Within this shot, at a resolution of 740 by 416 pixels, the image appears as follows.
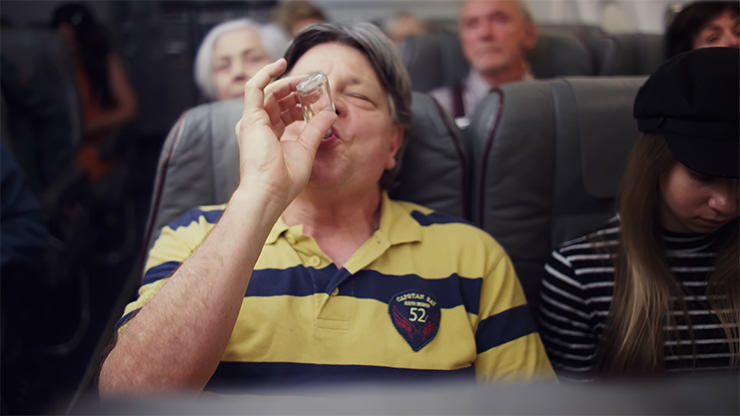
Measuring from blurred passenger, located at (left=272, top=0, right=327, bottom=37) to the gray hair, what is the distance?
1239mm

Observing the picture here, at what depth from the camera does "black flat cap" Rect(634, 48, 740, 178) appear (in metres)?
0.88

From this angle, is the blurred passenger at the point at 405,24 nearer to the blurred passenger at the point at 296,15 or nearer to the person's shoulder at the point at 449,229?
the blurred passenger at the point at 296,15

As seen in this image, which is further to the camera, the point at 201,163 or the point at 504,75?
the point at 504,75

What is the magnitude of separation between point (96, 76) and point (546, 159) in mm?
2541

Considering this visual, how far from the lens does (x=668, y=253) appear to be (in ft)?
3.45

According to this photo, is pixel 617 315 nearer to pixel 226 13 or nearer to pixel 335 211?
pixel 335 211

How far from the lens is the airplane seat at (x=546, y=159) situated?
3.94 ft

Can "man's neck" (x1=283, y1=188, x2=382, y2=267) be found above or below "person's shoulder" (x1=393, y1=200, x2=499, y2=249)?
above

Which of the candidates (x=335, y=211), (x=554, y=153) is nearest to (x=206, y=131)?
(x=335, y=211)

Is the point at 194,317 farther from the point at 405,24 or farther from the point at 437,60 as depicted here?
the point at 405,24

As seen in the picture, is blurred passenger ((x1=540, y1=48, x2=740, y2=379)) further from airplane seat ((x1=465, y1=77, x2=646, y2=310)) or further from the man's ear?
the man's ear

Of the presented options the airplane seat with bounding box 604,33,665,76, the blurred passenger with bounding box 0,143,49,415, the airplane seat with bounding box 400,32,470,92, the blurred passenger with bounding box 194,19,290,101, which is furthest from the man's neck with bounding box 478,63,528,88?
the blurred passenger with bounding box 0,143,49,415

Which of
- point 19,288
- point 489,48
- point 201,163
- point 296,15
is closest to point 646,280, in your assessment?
point 201,163

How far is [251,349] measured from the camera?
87cm
